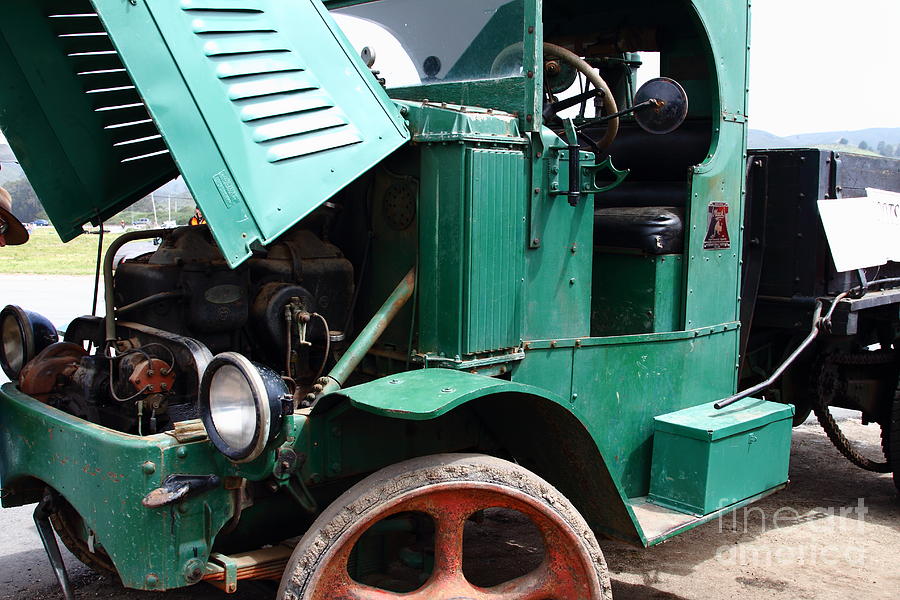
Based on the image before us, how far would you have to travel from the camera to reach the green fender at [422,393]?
2.57 metres

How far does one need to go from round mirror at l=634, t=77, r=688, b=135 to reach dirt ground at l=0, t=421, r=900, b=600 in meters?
2.05

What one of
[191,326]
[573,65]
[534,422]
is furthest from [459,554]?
[573,65]

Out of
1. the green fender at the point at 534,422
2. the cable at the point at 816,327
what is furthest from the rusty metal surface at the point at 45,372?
the cable at the point at 816,327

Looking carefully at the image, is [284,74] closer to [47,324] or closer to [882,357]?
[47,324]

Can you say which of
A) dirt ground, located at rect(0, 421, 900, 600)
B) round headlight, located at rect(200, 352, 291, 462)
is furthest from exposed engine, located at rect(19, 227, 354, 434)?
dirt ground, located at rect(0, 421, 900, 600)

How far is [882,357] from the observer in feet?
17.9

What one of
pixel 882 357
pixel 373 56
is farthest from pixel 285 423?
pixel 882 357

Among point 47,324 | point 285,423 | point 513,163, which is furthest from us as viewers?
point 47,324

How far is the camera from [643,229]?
3.93 meters

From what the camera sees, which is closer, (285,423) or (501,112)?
(285,423)

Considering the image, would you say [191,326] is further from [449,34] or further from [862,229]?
[862,229]

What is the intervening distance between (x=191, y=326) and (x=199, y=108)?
2.96ft

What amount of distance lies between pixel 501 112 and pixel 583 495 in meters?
1.46

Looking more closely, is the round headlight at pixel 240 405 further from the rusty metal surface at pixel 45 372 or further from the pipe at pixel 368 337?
the rusty metal surface at pixel 45 372
